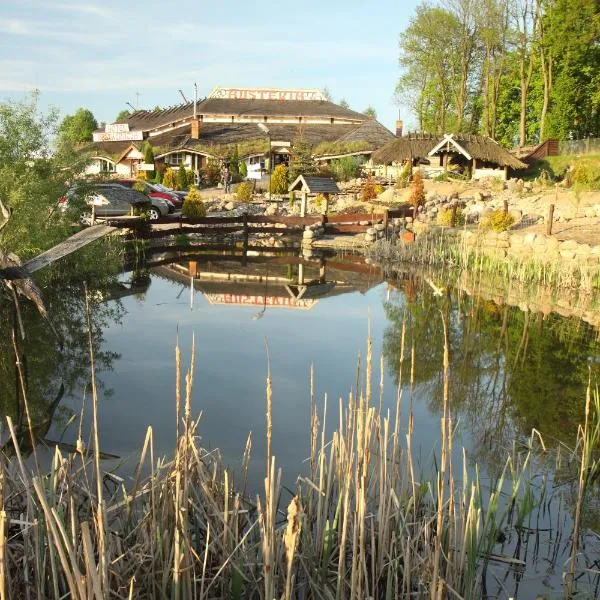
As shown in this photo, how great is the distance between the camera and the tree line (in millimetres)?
39156

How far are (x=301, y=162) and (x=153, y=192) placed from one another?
9.77 m

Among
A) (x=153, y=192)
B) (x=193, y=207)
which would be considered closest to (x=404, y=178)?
(x=153, y=192)

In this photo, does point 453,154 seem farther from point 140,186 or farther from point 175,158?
point 175,158

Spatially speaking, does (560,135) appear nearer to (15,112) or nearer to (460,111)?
(460,111)

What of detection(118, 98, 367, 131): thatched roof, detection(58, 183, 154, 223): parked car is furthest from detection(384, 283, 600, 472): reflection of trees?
detection(118, 98, 367, 131): thatched roof

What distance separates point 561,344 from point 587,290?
396cm

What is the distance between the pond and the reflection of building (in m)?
24.2

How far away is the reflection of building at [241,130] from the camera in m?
42.7

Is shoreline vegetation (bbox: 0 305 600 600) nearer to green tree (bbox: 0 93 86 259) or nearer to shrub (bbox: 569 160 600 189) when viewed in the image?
green tree (bbox: 0 93 86 259)

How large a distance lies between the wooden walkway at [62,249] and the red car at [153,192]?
18.7 meters

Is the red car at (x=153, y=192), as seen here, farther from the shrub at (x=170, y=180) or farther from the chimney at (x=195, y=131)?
the chimney at (x=195, y=131)

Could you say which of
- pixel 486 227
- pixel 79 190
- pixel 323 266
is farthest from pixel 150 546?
pixel 486 227

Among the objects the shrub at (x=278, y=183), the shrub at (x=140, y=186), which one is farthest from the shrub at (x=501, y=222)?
the shrub at (x=278, y=183)

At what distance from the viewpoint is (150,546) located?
11.7 feet
